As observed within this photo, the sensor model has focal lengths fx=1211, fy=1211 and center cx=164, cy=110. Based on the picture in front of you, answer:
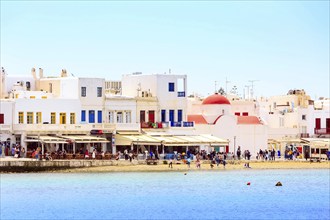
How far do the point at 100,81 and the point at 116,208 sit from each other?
31602 mm

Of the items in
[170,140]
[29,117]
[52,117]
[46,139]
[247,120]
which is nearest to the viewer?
[46,139]

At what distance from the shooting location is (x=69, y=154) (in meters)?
94.9

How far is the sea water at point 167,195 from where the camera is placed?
70.5 m

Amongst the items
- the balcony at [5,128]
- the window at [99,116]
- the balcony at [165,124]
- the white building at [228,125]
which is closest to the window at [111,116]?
the window at [99,116]

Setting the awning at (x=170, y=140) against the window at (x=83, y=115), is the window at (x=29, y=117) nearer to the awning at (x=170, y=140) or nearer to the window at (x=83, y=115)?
the window at (x=83, y=115)

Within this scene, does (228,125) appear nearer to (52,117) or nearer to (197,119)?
(197,119)

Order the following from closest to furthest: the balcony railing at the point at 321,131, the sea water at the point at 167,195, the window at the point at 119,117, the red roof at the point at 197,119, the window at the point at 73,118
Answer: the sea water at the point at 167,195 < the window at the point at 73,118 < the window at the point at 119,117 < the red roof at the point at 197,119 < the balcony railing at the point at 321,131

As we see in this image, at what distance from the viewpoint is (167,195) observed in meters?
80.4

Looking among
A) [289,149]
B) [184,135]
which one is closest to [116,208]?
[184,135]

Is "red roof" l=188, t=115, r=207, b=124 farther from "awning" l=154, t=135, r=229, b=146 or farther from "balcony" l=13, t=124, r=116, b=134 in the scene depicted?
"balcony" l=13, t=124, r=116, b=134

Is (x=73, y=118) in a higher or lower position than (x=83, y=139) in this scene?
higher

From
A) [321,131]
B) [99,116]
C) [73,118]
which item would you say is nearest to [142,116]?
[99,116]

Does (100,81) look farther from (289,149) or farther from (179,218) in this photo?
(179,218)

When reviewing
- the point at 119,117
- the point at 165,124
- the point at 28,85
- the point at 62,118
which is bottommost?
the point at 165,124
